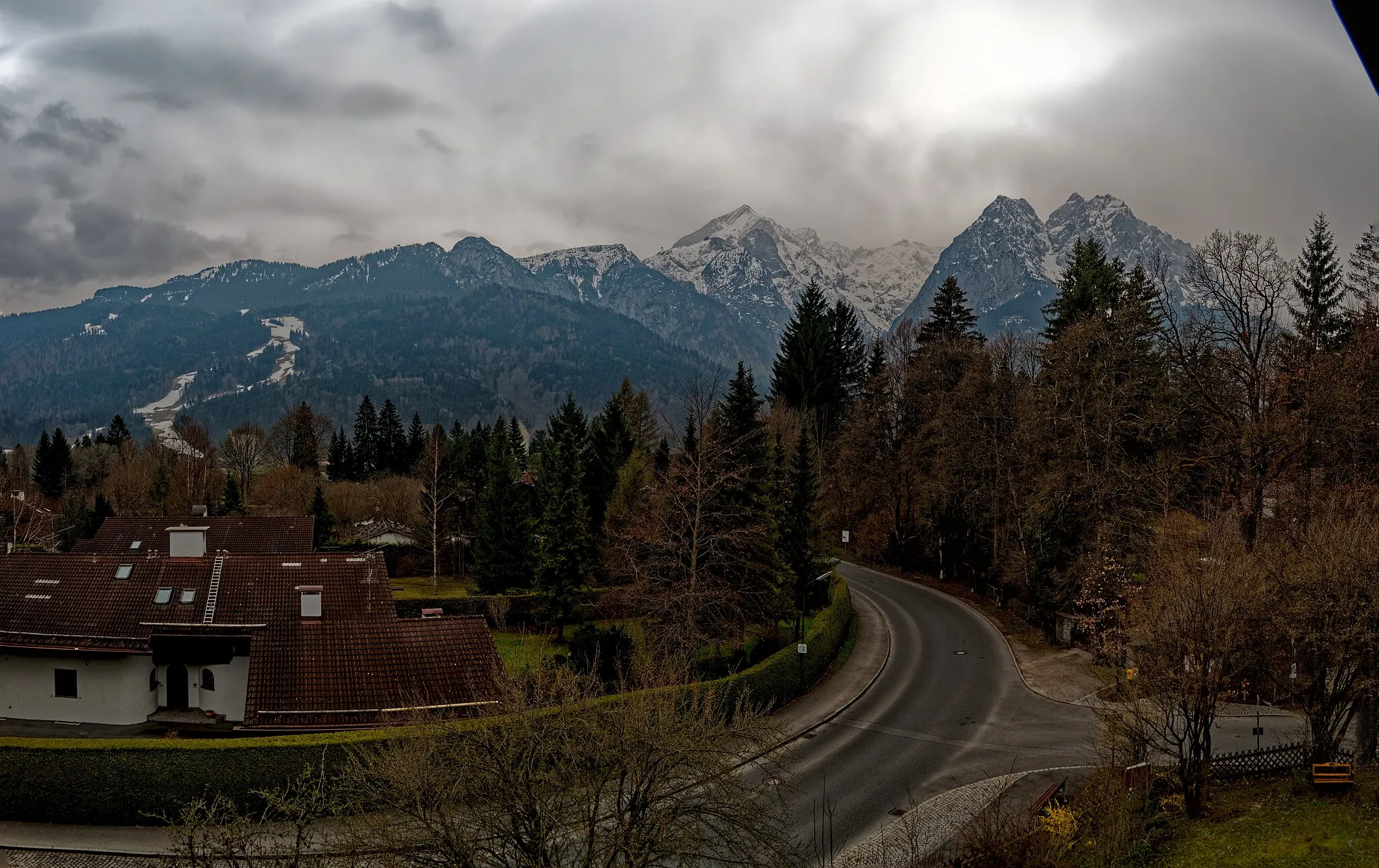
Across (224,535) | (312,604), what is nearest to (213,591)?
(312,604)

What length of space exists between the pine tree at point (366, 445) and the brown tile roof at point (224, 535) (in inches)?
2083

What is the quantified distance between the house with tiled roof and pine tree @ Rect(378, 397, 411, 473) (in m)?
70.1

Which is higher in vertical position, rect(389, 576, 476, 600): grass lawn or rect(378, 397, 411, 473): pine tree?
rect(378, 397, 411, 473): pine tree

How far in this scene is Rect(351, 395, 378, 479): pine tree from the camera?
356 ft

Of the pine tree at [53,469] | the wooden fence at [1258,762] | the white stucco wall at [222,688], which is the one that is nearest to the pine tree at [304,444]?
the pine tree at [53,469]

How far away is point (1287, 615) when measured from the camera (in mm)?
20781

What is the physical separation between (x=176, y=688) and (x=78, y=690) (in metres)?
2.97

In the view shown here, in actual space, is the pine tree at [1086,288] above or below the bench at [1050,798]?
above

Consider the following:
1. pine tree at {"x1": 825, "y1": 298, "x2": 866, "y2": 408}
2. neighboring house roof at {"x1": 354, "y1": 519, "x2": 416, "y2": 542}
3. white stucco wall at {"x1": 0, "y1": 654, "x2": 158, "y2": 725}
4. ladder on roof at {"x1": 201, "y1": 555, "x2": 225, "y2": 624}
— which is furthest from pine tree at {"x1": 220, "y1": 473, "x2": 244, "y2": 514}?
pine tree at {"x1": 825, "y1": 298, "x2": 866, "y2": 408}

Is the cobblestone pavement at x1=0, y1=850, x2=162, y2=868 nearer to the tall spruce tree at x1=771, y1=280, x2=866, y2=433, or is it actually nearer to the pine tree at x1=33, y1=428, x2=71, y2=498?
the tall spruce tree at x1=771, y1=280, x2=866, y2=433

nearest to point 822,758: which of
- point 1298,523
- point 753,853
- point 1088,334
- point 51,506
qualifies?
→ point 753,853

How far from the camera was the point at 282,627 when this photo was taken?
29.3 meters

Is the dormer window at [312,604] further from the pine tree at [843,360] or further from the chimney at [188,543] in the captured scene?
the pine tree at [843,360]

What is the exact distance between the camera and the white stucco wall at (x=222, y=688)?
3070 centimetres
